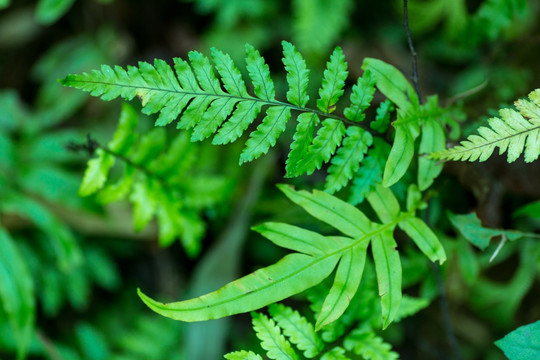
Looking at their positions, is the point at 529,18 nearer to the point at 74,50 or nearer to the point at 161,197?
the point at 161,197

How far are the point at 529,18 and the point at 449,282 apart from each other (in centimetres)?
134

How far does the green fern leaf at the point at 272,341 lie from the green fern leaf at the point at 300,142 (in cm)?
40

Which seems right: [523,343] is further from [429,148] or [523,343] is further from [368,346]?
[429,148]

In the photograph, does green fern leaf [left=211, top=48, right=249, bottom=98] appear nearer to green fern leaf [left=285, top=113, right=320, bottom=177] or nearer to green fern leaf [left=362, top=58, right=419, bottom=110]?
green fern leaf [left=285, top=113, right=320, bottom=177]

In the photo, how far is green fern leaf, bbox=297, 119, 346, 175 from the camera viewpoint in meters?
1.28

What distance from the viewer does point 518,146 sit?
121cm

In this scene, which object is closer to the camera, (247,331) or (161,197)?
(161,197)

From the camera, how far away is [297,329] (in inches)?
55.9

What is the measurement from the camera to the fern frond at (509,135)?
1.20 metres

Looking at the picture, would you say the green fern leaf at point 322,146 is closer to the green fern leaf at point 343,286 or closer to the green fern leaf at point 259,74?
the green fern leaf at point 259,74

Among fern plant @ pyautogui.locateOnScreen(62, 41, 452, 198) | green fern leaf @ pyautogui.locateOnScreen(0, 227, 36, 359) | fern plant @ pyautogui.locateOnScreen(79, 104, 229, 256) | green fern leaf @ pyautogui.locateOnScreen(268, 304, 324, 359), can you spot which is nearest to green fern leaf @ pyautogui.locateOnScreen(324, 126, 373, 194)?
fern plant @ pyautogui.locateOnScreen(62, 41, 452, 198)

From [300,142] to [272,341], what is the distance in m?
0.52

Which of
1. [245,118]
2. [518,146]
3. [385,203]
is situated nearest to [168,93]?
[245,118]

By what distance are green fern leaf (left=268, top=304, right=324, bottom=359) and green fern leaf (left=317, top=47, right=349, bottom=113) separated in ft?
1.89
